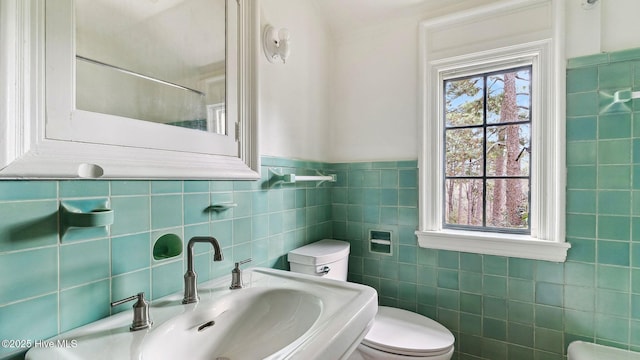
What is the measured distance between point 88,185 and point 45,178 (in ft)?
0.27

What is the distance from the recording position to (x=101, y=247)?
28.6 inches

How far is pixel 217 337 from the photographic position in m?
0.80

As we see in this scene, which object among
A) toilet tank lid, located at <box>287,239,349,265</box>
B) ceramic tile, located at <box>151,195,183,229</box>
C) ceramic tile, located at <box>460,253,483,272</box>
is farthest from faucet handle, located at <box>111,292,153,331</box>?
ceramic tile, located at <box>460,253,483,272</box>

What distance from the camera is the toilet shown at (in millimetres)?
1146

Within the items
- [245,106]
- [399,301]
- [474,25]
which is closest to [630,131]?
[474,25]

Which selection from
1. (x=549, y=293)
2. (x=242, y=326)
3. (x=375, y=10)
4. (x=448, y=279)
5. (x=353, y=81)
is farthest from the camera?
(x=353, y=81)

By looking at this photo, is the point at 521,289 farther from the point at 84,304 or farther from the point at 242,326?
the point at 84,304

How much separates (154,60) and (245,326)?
2.80 ft

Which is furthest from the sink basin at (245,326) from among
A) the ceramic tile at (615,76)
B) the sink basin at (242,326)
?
the ceramic tile at (615,76)

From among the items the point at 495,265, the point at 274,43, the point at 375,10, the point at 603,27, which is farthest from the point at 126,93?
the point at 603,27

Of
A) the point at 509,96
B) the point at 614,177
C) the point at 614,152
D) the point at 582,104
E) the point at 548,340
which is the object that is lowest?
the point at 548,340

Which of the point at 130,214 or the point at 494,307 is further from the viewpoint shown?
the point at 494,307

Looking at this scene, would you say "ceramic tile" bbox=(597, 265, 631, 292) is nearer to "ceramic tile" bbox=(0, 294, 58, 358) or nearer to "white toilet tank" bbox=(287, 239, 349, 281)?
"white toilet tank" bbox=(287, 239, 349, 281)

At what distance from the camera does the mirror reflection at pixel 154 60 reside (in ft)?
2.38
